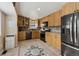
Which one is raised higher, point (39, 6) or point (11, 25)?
point (39, 6)

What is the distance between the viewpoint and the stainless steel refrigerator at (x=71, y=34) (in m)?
2.89

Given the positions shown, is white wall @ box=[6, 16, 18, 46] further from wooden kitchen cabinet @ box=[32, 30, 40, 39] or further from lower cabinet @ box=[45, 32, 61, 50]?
wooden kitchen cabinet @ box=[32, 30, 40, 39]

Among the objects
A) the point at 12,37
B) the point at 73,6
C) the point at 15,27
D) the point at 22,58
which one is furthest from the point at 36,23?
the point at 22,58

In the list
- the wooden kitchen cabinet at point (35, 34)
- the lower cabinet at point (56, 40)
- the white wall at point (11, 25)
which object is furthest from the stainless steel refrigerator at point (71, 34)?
the wooden kitchen cabinet at point (35, 34)

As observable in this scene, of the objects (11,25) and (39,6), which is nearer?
(39,6)

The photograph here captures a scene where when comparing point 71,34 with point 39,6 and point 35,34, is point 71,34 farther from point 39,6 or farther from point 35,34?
point 35,34

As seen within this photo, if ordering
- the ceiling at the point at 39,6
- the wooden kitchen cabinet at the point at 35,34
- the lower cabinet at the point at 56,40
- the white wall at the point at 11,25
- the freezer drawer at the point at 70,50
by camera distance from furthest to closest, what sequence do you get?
1. the wooden kitchen cabinet at the point at 35,34
2. the white wall at the point at 11,25
3. the lower cabinet at the point at 56,40
4. the ceiling at the point at 39,6
5. the freezer drawer at the point at 70,50

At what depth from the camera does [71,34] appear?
3096mm

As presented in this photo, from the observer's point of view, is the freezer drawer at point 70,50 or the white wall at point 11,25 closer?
the freezer drawer at point 70,50

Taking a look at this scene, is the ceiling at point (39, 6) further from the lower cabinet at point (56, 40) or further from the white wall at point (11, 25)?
the lower cabinet at point (56, 40)

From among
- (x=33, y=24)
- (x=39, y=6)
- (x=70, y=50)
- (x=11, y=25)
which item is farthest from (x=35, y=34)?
(x=70, y=50)

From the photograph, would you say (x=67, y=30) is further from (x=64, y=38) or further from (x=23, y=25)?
(x=23, y=25)

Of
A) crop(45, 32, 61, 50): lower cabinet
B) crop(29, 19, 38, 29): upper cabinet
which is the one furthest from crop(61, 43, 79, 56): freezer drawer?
crop(29, 19, 38, 29): upper cabinet

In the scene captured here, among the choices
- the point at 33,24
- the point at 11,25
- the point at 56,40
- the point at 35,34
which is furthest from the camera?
the point at 33,24
